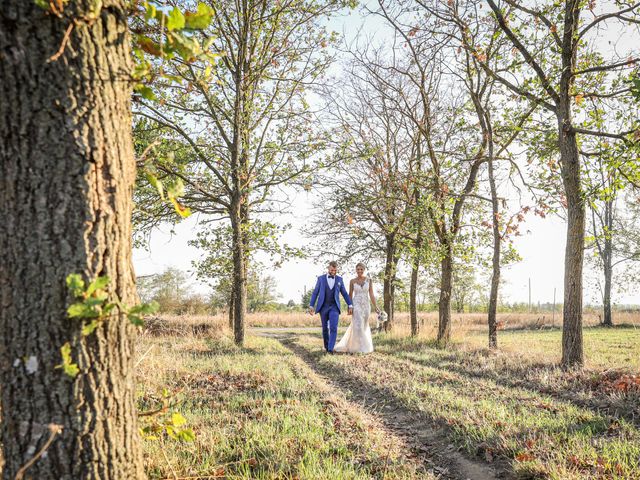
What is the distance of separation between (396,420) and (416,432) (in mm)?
481

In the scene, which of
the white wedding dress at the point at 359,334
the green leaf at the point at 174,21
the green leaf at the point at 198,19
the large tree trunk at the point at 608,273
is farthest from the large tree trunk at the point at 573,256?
the large tree trunk at the point at 608,273

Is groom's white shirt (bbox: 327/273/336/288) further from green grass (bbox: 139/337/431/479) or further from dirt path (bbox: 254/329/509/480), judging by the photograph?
green grass (bbox: 139/337/431/479)

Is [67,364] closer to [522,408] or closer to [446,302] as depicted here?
[522,408]

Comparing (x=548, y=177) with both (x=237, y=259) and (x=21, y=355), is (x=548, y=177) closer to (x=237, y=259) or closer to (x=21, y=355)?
(x=237, y=259)

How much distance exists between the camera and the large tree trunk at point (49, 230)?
1.80 meters

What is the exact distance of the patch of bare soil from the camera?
157 inches

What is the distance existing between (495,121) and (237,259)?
874 cm

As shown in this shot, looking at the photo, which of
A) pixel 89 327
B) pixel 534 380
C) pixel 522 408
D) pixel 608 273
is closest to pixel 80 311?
pixel 89 327

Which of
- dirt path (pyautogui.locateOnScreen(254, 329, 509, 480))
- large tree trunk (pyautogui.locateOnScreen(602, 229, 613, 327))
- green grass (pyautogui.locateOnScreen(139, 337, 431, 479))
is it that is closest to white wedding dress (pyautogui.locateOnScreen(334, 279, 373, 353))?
dirt path (pyautogui.locateOnScreen(254, 329, 509, 480))

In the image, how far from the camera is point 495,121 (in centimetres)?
1310

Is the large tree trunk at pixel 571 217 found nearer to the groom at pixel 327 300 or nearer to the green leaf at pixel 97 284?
the groom at pixel 327 300

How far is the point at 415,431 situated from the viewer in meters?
5.11

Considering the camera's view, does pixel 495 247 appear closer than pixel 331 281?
No

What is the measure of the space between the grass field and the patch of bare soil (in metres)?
0.02
